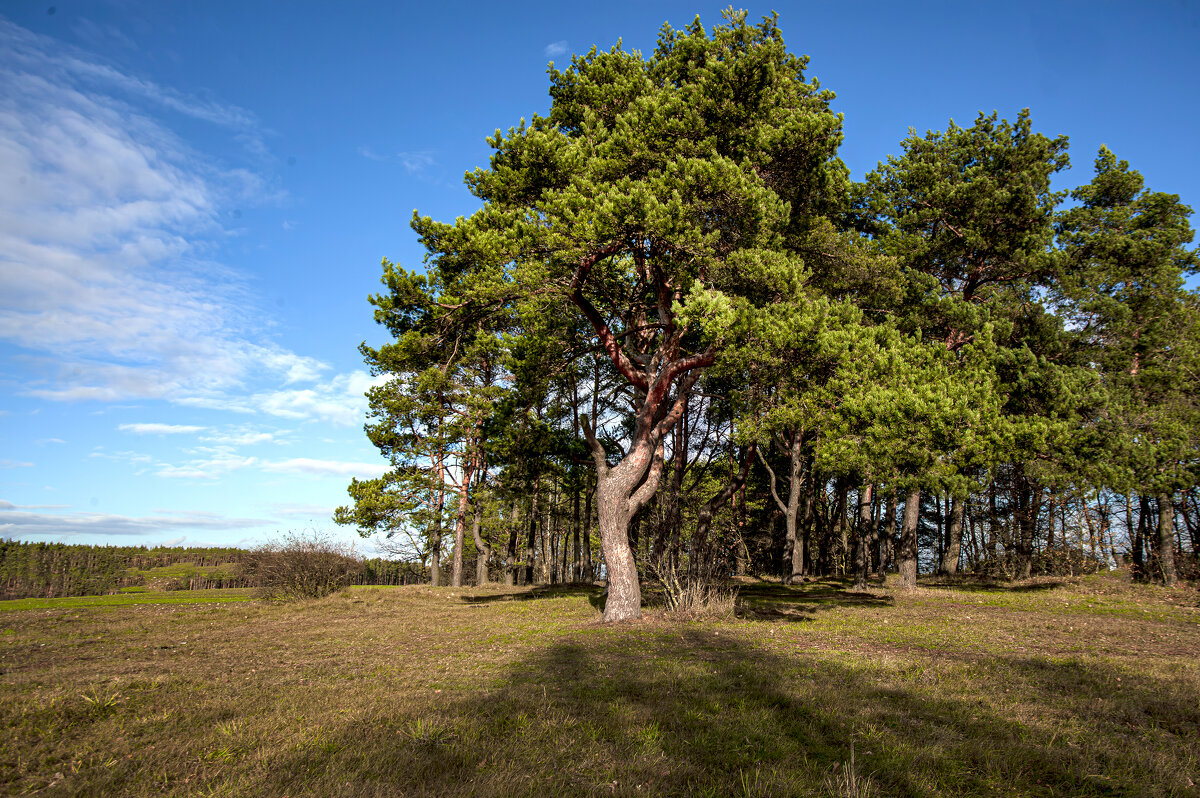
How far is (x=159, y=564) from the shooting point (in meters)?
44.8

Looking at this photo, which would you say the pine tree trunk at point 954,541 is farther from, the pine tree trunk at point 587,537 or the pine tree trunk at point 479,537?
the pine tree trunk at point 479,537

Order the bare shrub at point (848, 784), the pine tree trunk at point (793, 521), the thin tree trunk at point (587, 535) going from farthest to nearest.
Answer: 1. the thin tree trunk at point (587, 535)
2. the pine tree trunk at point (793, 521)
3. the bare shrub at point (848, 784)

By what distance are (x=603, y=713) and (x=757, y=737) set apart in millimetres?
1460

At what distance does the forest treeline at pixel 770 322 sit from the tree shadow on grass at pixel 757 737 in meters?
6.26

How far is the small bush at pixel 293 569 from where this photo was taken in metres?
18.4

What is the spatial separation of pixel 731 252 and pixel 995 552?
26753 mm

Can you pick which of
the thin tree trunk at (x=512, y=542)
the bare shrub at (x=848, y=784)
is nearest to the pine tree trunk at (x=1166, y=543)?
the bare shrub at (x=848, y=784)

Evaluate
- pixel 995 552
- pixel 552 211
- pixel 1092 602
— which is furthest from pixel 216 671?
pixel 995 552

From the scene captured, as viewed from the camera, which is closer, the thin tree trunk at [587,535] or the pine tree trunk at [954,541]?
the pine tree trunk at [954,541]

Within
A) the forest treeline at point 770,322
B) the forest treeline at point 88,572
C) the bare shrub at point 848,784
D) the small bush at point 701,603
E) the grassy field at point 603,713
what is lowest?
the forest treeline at point 88,572

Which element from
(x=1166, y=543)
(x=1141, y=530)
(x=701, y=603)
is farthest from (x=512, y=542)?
(x=1141, y=530)

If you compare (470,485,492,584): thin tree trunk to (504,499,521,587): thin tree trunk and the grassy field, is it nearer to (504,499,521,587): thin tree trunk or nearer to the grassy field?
(504,499,521,587): thin tree trunk

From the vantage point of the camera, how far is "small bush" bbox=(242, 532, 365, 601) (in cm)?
1839

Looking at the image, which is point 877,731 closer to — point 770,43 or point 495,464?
point 770,43
